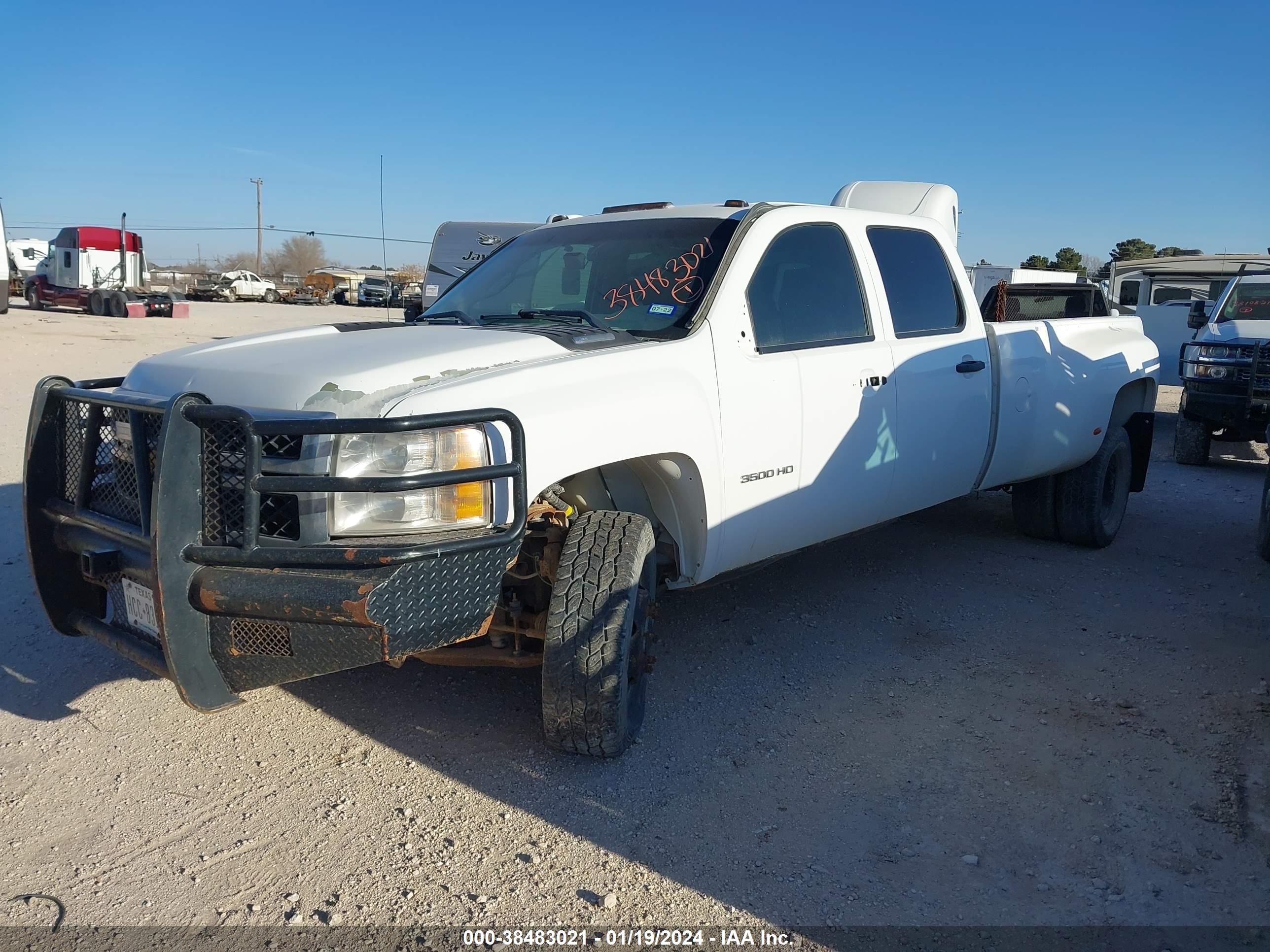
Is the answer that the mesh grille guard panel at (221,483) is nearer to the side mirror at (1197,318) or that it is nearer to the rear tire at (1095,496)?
the rear tire at (1095,496)

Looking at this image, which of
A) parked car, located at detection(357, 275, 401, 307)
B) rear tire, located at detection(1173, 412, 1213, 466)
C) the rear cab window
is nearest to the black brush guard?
the rear cab window

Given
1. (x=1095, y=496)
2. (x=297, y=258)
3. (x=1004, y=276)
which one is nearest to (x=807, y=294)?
(x=1095, y=496)

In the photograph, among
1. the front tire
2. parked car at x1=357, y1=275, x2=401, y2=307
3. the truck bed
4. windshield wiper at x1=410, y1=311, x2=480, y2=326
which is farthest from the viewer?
parked car at x1=357, y1=275, x2=401, y2=307

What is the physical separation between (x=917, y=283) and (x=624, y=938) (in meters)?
3.51

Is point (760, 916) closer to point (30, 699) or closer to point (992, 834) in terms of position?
point (992, 834)

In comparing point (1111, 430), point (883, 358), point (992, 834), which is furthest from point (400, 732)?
point (1111, 430)

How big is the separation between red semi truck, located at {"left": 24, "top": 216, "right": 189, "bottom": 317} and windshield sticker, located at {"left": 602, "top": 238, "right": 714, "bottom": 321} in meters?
33.9

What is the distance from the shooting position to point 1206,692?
4305mm

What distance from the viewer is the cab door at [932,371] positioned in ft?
15.5

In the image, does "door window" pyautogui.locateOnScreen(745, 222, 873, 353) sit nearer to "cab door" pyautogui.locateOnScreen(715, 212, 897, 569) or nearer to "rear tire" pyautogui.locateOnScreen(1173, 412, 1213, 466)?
"cab door" pyautogui.locateOnScreen(715, 212, 897, 569)

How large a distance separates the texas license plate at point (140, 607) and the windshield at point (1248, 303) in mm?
10548

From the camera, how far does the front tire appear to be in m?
3.35

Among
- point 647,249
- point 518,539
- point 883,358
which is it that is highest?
Result: point 647,249

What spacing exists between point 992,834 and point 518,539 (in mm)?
1715
